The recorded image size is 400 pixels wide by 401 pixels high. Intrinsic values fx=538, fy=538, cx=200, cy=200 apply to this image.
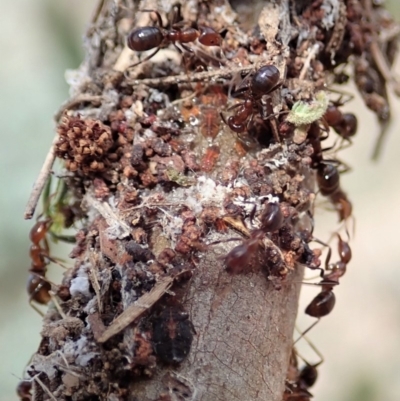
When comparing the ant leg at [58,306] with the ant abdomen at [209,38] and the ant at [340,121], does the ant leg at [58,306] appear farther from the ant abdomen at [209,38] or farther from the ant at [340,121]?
the ant at [340,121]

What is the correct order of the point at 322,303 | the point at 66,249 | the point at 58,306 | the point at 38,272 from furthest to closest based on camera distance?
the point at 66,249 → the point at 38,272 → the point at 322,303 → the point at 58,306

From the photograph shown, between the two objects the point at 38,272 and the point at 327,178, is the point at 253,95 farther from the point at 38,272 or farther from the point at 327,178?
the point at 38,272

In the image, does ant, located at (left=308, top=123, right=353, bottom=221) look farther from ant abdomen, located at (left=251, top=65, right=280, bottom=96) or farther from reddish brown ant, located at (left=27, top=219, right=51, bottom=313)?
reddish brown ant, located at (left=27, top=219, right=51, bottom=313)

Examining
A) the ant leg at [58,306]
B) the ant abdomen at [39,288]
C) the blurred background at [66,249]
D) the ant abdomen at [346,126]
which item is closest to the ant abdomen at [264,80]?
the ant abdomen at [346,126]

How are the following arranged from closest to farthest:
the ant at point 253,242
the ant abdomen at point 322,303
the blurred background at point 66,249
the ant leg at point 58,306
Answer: the ant at point 253,242, the ant leg at point 58,306, the ant abdomen at point 322,303, the blurred background at point 66,249

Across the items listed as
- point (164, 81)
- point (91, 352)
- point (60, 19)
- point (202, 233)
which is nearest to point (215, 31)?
point (164, 81)

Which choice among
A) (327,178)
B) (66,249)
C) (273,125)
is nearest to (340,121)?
(327,178)

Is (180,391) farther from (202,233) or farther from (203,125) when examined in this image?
(203,125)
